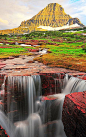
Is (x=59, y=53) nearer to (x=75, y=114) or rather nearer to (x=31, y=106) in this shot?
(x=31, y=106)

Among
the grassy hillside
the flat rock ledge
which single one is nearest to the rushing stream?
the flat rock ledge

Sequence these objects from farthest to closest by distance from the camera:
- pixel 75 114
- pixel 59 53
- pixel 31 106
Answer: pixel 59 53, pixel 31 106, pixel 75 114

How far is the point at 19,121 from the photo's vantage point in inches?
249

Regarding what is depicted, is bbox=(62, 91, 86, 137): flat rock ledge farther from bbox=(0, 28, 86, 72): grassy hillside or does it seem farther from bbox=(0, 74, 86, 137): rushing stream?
bbox=(0, 28, 86, 72): grassy hillside

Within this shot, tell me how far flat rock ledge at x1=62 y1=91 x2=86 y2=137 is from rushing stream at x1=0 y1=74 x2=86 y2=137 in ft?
5.81

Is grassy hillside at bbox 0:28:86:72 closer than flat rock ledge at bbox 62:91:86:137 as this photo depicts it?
No

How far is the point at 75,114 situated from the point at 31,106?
3.44m

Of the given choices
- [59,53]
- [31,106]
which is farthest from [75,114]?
[59,53]

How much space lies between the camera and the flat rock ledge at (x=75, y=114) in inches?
135

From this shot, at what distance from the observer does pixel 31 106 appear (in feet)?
21.5

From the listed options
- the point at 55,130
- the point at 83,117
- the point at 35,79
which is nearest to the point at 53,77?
the point at 35,79

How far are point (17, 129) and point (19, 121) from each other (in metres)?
0.46

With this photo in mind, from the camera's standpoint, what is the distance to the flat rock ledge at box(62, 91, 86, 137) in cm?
344

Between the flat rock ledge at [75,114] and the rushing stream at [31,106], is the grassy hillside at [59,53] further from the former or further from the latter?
the flat rock ledge at [75,114]
